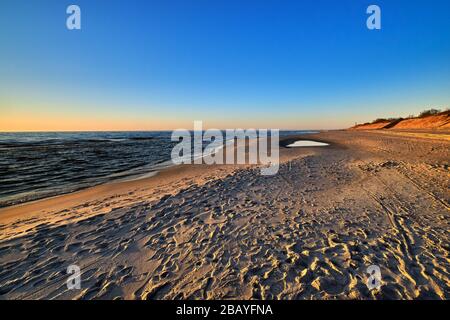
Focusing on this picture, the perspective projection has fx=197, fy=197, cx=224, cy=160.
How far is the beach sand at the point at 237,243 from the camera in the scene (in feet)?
11.0

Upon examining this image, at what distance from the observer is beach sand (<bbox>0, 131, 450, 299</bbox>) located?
11.0 ft

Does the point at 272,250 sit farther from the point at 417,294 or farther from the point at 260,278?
the point at 417,294

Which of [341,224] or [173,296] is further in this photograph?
[341,224]

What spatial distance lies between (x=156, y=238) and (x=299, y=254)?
135 inches

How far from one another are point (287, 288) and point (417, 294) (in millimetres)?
1993

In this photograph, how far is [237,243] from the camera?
15.3ft
